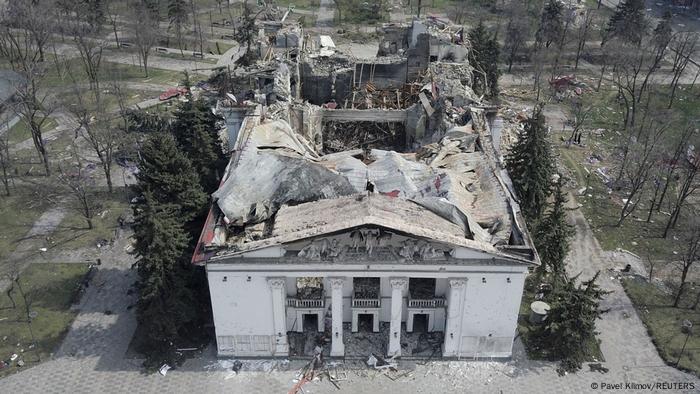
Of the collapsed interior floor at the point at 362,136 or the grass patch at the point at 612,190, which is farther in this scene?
the collapsed interior floor at the point at 362,136

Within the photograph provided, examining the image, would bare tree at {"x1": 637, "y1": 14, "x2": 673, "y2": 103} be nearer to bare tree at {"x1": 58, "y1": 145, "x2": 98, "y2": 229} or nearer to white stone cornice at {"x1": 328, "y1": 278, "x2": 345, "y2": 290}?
white stone cornice at {"x1": 328, "y1": 278, "x2": 345, "y2": 290}

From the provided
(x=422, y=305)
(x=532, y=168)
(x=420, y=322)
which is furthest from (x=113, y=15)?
(x=422, y=305)

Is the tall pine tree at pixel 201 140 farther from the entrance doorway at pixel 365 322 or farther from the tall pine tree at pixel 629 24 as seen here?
the tall pine tree at pixel 629 24

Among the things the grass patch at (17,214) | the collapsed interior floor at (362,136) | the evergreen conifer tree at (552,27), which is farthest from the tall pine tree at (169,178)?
the evergreen conifer tree at (552,27)

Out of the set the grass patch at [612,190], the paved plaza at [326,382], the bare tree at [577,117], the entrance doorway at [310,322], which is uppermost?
the bare tree at [577,117]

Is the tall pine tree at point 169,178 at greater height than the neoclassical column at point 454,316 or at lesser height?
greater

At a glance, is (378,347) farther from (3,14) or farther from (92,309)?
(3,14)
